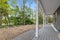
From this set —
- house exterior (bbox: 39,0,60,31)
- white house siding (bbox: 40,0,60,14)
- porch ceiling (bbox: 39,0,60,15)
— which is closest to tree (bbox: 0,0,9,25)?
house exterior (bbox: 39,0,60,31)

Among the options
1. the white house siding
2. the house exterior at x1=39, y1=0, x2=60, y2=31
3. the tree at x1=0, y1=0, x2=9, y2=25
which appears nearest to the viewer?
the white house siding

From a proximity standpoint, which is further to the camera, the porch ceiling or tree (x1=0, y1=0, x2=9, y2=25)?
tree (x1=0, y1=0, x2=9, y2=25)

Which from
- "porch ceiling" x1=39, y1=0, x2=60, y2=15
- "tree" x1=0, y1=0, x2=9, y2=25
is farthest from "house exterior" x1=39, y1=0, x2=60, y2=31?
"tree" x1=0, y1=0, x2=9, y2=25

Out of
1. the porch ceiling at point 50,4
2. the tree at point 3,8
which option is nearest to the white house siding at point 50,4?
the porch ceiling at point 50,4

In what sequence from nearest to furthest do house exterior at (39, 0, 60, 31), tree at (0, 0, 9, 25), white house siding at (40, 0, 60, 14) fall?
white house siding at (40, 0, 60, 14), house exterior at (39, 0, 60, 31), tree at (0, 0, 9, 25)

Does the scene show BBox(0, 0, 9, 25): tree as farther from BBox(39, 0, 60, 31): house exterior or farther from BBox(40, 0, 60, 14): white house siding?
BBox(40, 0, 60, 14): white house siding

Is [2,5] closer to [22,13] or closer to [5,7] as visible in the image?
[5,7]

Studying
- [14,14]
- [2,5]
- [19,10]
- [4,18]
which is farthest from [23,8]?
[2,5]

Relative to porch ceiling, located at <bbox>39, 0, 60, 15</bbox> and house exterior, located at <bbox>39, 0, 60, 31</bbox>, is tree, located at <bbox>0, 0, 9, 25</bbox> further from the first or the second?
porch ceiling, located at <bbox>39, 0, 60, 15</bbox>

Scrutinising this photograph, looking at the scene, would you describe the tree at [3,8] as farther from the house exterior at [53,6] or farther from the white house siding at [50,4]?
the white house siding at [50,4]

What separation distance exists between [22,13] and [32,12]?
12.4 feet

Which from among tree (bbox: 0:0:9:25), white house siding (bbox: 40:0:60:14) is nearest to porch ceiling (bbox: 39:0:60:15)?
white house siding (bbox: 40:0:60:14)

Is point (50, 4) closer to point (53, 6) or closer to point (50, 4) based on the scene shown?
point (50, 4)

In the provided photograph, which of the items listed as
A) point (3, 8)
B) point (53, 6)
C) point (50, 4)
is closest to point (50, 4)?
point (50, 4)
